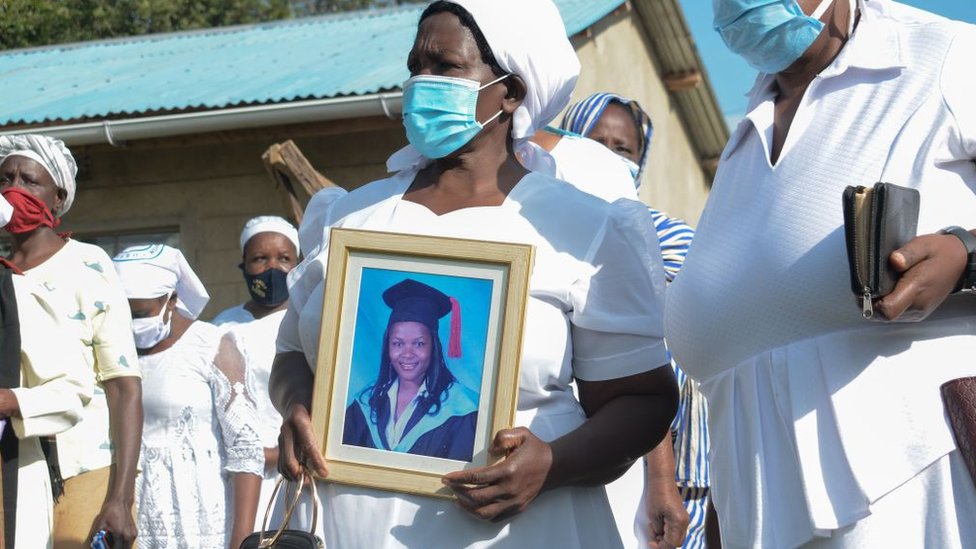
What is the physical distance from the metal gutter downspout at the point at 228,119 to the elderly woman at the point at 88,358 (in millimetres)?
4485

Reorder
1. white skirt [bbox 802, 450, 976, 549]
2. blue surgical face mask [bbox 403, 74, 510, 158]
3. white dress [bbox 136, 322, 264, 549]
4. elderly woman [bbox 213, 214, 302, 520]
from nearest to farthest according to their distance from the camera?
1. white skirt [bbox 802, 450, 976, 549]
2. blue surgical face mask [bbox 403, 74, 510, 158]
3. white dress [bbox 136, 322, 264, 549]
4. elderly woman [bbox 213, 214, 302, 520]

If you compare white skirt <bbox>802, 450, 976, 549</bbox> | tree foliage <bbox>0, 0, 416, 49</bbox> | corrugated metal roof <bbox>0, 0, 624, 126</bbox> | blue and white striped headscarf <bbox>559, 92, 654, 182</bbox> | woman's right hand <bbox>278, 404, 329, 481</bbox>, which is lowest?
white skirt <bbox>802, 450, 976, 549</bbox>

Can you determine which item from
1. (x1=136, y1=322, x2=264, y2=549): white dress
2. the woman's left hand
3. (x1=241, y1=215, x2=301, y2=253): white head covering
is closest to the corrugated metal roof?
(x1=241, y1=215, x2=301, y2=253): white head covering

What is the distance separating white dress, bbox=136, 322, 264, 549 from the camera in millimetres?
6359

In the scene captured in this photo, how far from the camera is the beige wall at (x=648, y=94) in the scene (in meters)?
14.7

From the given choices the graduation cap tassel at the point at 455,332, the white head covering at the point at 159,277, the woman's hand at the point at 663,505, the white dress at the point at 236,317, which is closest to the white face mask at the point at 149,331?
the white head covering at the point at 159,277

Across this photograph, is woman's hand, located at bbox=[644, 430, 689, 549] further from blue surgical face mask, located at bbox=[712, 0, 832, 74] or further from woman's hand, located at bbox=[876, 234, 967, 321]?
woman's hand, located at bbox=[876, 234, 967, 321]

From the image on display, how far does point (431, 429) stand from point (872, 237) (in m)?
1.04

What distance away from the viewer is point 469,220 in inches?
128

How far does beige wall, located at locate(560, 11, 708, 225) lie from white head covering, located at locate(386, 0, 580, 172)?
998 cm

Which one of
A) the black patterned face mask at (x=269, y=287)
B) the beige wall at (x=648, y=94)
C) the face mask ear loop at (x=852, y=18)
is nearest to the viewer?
the face mask ear loop at (x=852, y=18)

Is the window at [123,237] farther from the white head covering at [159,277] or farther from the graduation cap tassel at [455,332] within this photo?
the graduation cap tassel at [455,332]

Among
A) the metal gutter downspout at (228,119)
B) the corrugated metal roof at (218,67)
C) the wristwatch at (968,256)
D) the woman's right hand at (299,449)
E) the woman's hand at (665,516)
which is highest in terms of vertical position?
the corrugated metal roof at (218,67)

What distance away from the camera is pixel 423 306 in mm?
3107
